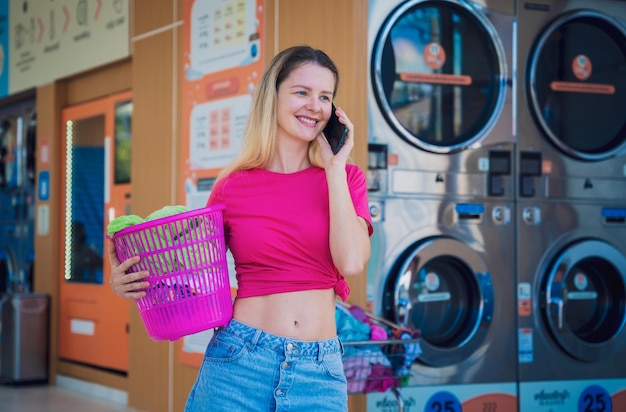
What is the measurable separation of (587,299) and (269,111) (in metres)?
3.04

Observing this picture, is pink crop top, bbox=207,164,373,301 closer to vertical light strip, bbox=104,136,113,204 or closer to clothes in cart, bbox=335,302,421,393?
clothes in cart, bbox=335,302,421,393

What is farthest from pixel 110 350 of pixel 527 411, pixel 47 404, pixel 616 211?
pixel 616 211

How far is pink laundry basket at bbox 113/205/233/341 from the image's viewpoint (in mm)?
2092

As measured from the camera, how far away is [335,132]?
2131mm

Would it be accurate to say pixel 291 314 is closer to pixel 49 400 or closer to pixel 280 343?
pixel 280 343

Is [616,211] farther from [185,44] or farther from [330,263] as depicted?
[330,263]

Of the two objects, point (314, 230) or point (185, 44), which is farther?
point (185, 44)

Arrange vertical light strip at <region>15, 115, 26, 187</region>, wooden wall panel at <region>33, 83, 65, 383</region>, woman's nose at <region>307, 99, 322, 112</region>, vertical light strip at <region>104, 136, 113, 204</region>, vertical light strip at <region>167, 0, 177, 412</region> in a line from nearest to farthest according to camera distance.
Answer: woman's nose at <region>307, 99, 322, 112</region> < vertical light strip at <region>167, 0, 177, 412</region> < vertical light strip at <region>104, 136, 113, 204</region> < wooden wall panel at <region>33, 83, 65, 383</region> < vertical light strip at <region>15, 115, 26, 187</region>

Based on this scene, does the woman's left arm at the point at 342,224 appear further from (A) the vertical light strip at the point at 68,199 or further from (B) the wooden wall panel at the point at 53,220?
(B) the wooden wall panel at the point at 53,220

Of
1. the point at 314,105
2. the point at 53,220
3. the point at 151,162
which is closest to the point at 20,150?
the point at 53,220

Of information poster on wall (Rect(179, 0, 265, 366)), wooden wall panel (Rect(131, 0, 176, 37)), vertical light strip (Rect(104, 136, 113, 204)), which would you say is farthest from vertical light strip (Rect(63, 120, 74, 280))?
information poster on wall (Rect(179, 0, 265, 366))

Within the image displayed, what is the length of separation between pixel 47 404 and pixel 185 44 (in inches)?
99.6

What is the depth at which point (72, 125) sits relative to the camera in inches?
267

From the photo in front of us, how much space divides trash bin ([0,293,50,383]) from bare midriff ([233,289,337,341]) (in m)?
4.97
